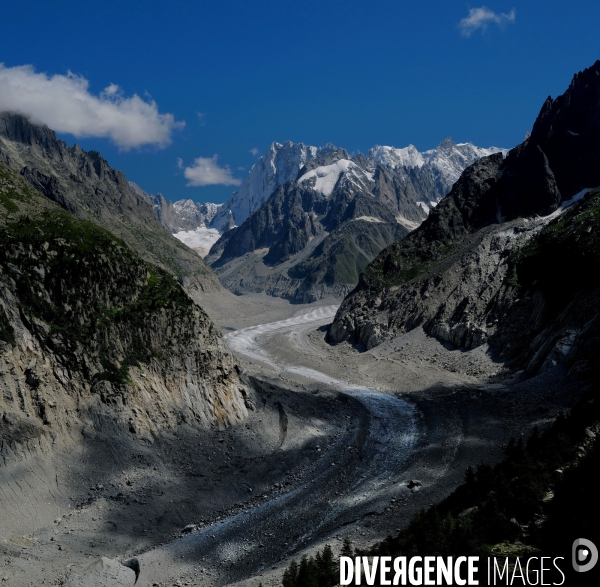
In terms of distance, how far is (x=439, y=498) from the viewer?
3725 cm

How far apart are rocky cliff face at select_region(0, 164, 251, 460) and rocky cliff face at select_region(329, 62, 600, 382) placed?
40.7 metres

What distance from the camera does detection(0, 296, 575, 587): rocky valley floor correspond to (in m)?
32.1

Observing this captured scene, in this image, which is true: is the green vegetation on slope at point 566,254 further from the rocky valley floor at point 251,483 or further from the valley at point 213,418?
the rocky valley floor at point 251,483

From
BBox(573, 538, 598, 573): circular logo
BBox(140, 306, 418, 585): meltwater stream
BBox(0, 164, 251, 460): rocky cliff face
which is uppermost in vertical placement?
BBox(0, 164, 251, 460): rocky cliff face

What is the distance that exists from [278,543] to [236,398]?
1942cm

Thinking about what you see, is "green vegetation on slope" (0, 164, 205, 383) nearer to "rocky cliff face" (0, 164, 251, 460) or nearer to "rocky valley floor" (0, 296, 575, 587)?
"rocky cliff face" (0, 164, 251, 460)

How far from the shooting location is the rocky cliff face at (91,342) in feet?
131

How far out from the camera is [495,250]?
102000 millimetres

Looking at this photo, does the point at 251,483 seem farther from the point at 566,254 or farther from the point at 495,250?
the point at 495,250

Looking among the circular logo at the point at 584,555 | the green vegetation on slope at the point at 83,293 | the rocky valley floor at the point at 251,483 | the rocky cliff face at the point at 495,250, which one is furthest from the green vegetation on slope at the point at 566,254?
the circular logo at the point at 584,555

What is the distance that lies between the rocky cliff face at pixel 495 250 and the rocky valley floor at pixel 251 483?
18.1m

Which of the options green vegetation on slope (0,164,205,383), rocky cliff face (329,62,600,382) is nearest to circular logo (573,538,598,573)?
green vegetation on slope (0,164,205,383)

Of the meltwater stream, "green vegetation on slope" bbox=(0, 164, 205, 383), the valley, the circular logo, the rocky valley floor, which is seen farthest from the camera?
"green vegetation on slope" bbox=(0, 164, 205, 383)

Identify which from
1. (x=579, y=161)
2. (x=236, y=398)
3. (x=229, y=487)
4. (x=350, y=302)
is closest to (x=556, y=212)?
(x=579, y=161)
